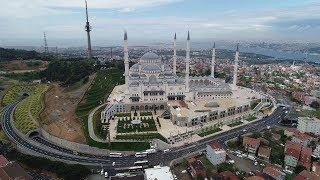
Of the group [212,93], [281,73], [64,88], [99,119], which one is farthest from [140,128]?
[281,73]

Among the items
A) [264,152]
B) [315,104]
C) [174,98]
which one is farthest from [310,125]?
[174,98]

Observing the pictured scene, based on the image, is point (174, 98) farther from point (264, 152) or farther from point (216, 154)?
point (264, 152)

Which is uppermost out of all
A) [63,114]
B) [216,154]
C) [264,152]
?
[63,114]

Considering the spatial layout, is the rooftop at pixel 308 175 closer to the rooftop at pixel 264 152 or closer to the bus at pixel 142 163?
the rooftop at pixel 264 152

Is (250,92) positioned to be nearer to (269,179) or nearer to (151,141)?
(151,141)

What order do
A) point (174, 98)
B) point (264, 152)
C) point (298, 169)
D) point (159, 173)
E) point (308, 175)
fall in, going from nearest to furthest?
1. point (308, 175)
2. point (159, 173)
3. point (298, 169)
4. point (264, 152)
5. point (174, 98)

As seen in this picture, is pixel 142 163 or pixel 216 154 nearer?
pixel 216 154

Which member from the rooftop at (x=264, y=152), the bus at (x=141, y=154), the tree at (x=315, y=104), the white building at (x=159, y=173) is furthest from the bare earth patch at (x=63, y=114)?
the tree at (x=315, y=104)

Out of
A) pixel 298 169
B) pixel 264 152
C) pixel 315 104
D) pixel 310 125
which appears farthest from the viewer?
pixel 315 104
